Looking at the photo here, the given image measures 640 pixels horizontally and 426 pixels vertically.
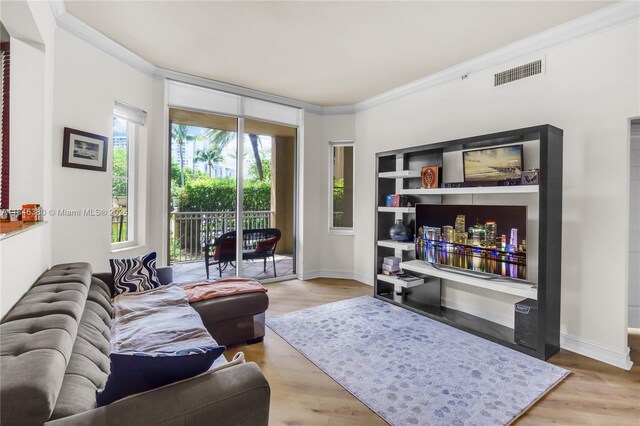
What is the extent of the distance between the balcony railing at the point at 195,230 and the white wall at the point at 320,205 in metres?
1.06

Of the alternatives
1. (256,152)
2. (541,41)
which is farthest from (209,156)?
(541,41)

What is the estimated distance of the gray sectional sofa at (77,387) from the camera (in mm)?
943

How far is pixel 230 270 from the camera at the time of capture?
4.78m

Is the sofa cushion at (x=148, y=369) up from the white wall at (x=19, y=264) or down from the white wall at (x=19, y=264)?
down

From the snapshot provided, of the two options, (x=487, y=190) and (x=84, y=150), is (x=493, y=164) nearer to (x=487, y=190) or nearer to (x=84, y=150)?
(x=487, y=190)

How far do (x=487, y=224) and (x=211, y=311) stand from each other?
274 cm

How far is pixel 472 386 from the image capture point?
226cm

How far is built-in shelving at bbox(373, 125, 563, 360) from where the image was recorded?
105 inches

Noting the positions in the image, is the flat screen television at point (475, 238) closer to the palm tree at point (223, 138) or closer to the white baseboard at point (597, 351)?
the white baseboard at point (597, 351)

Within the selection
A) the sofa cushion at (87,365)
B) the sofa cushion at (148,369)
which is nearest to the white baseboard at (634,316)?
the sofa cushion at (148,369)

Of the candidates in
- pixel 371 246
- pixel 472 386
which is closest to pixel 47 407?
pixel 472 386

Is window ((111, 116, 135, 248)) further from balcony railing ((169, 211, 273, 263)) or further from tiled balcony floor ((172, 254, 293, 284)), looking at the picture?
tiled balcony floor ((172, 254, 293, 284))

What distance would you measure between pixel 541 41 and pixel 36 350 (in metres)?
4.17

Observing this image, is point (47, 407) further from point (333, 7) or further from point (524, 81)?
point (524, 81)
